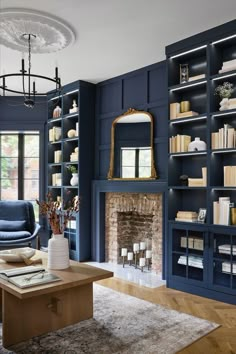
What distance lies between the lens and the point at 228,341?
8.73ft

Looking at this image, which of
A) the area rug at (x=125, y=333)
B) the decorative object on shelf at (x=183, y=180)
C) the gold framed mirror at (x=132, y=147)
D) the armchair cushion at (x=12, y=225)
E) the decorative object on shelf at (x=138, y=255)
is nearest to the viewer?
the area rug at (x=125, y=333)

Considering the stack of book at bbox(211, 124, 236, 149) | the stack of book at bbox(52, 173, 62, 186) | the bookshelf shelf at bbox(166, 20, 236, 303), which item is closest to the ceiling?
the bookshelf shelf at bbox(166, 20, 236, 303)

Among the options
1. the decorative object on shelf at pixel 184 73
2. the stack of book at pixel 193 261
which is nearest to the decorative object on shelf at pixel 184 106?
the decorative object on shelf at pixel 184 73

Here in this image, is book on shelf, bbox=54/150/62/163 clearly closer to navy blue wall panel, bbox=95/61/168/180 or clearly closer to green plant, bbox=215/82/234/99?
navy blue wall panel, bbox=95/61/168/180

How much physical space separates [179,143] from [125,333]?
225 cm

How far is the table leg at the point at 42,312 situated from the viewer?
2.61 m

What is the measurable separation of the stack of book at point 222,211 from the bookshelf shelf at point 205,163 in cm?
1

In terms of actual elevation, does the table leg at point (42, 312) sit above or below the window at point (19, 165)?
below

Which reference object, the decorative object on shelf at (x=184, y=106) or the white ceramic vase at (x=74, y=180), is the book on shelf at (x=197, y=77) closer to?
the decorative object on shelf at (x=184, y=106)

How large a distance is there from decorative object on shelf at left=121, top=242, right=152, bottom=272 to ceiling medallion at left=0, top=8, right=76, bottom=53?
2.95 metres

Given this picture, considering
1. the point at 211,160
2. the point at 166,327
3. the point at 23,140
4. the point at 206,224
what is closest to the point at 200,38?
the point at 211,160

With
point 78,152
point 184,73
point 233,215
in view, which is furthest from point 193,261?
point 78,152

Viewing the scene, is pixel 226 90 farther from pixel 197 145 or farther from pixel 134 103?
pixel 134 103

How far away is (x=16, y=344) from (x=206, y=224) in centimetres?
224
